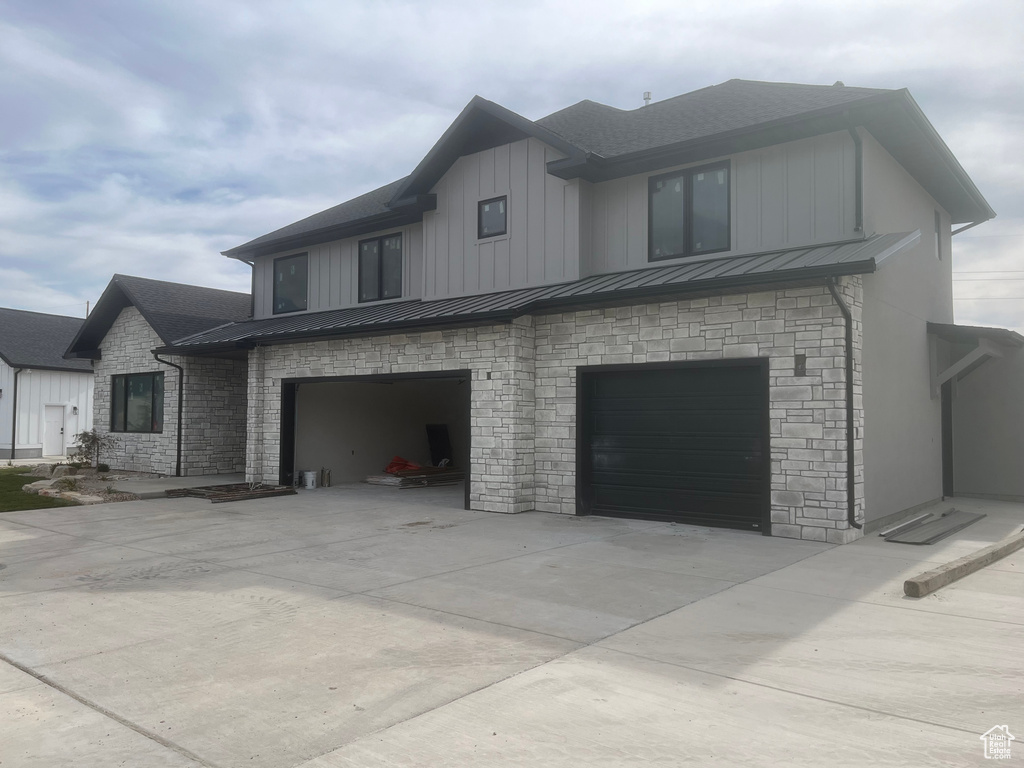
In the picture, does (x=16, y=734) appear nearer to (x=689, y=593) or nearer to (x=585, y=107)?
(x=689, y=593)

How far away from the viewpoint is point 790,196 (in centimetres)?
1061

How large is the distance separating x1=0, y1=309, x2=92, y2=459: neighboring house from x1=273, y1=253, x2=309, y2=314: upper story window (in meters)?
13.1

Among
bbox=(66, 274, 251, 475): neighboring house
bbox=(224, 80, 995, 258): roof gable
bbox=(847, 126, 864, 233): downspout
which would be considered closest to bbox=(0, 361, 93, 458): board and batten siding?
bbox=(66, 274, 251, 475): neighboring house

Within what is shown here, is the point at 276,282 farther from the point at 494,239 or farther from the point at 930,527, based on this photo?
the point at 930,527

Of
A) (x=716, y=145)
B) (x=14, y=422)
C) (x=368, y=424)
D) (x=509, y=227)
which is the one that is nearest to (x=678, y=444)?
(x=716, y=145)

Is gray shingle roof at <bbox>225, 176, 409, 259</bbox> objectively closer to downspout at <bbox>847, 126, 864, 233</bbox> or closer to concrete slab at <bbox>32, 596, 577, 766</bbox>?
downspout at <bbox>847, 126, 864, 233</bbox>

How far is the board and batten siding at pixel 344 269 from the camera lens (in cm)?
1552

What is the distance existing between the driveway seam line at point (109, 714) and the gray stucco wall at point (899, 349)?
857 cm

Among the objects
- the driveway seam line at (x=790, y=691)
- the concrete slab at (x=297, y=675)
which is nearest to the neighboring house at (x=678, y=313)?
the driveway seam line at (x=790, y=691)

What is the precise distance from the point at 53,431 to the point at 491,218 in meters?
21.6

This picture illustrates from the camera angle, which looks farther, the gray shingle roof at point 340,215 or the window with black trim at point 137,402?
the window with black trim at point 137,402

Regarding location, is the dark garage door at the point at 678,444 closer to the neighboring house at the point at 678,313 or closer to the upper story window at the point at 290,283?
the neighboring house at the point at 678,313

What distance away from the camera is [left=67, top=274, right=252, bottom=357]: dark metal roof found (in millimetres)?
18953

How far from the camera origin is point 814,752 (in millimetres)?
3418
